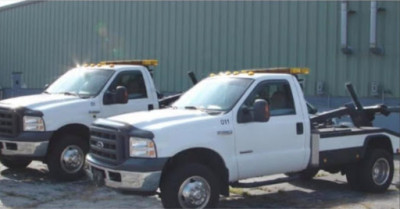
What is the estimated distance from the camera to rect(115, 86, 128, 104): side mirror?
30.5 ft

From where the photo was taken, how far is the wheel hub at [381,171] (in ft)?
29.0

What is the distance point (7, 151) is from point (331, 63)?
325 inches

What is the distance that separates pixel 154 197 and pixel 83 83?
9.22ft

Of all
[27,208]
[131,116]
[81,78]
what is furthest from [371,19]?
[27,208]

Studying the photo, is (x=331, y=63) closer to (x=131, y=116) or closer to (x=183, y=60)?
(x=183, y=60)

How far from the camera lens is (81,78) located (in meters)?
9.99

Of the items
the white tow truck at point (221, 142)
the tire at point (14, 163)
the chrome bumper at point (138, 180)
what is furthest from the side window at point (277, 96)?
the tire at point (14, 163)

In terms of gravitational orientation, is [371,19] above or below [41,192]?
above

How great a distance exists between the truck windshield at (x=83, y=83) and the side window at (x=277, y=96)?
325 centimetres

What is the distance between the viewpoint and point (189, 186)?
647 centimetres

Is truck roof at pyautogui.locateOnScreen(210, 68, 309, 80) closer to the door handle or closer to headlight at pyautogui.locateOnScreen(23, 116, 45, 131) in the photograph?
the door handle

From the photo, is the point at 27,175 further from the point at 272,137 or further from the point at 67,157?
the point at 272,137

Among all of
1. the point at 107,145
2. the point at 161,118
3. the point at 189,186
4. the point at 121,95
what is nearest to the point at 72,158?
the point at 121,95

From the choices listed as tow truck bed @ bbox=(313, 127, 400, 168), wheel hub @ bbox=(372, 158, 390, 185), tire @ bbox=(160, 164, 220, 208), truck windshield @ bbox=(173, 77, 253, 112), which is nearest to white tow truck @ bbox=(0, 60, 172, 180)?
truck windshield @ bbox=(173, 77, 253, 112)
